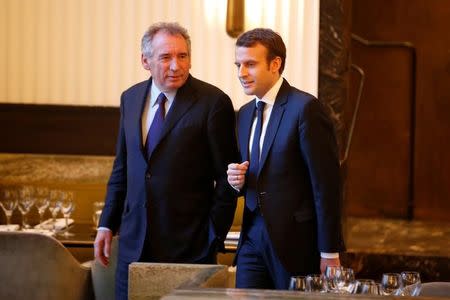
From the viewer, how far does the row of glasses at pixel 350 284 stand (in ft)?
9.41

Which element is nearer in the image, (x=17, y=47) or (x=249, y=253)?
(x=249, y=253)

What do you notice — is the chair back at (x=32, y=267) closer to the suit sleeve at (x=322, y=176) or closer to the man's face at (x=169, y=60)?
the man's face at (x=169, y=60)

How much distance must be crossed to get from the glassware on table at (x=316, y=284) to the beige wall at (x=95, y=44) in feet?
12.3

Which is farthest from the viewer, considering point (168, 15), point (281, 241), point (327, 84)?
point (168, 15)

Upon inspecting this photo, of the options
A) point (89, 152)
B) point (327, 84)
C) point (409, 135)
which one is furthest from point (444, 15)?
point (89, 152)

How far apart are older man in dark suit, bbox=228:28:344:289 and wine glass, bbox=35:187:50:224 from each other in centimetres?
177

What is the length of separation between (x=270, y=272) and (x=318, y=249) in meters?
0.21

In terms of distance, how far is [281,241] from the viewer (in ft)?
12.4

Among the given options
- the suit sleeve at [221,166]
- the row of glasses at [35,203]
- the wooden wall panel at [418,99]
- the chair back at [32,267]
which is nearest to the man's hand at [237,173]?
the suit sleeve at [221,166]

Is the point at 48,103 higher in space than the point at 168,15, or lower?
lower

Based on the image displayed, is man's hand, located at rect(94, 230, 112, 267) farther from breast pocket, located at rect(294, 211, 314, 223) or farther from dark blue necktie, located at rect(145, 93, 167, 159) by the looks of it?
breast pocket, located at rect(294, 211, 314, 223)

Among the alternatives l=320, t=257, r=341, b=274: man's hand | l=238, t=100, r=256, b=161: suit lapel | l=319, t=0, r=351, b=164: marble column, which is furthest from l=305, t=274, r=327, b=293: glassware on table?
l=319, t=0, r=351, b=164: marble column

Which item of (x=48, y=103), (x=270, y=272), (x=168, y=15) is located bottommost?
(x=270, y=272)

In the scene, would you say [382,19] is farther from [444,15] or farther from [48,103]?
[48,103]
